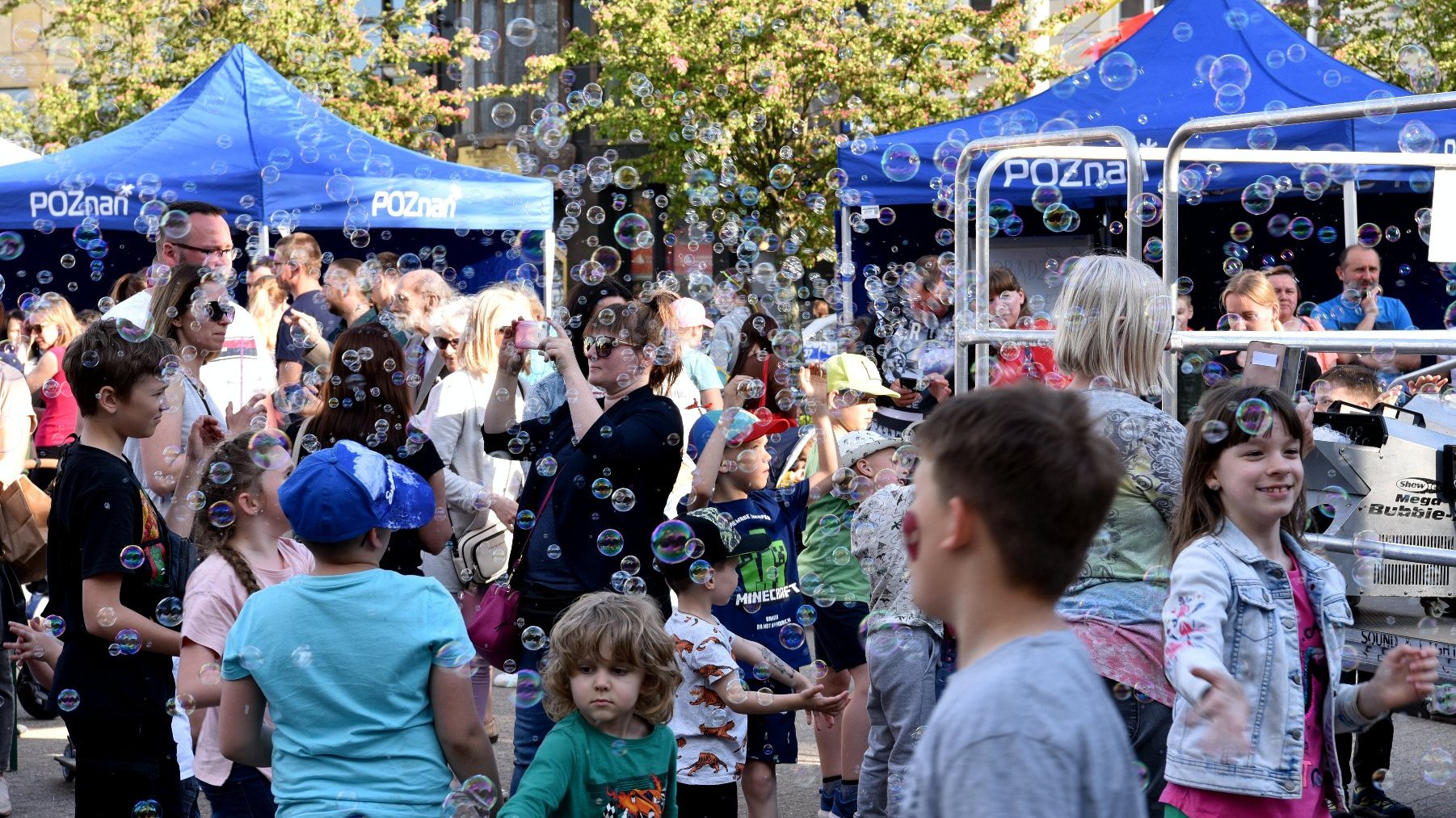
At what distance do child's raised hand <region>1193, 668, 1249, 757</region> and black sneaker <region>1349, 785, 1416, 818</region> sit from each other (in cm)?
275

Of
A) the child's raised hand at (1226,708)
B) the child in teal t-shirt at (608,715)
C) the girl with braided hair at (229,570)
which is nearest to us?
the child's raised hand at (1226,708)

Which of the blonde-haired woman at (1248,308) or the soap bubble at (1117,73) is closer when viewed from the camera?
the blonde-haired woman at (1248,308)

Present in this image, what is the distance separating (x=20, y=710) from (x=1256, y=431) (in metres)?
5.98

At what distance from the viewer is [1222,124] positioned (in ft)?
14.4

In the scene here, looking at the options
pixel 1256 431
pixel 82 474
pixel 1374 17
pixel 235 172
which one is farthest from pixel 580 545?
pixel 1374 17

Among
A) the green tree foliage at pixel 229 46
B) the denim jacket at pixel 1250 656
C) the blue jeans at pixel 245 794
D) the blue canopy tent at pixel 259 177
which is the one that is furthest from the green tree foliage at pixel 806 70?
the denim jacket at pixel 1250 656

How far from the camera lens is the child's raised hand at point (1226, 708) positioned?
8.95 ft

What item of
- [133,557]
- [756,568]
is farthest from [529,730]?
[133,557]

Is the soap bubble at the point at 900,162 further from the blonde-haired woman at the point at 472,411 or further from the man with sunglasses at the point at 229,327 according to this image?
the man with sunglasses at the point at 229,327

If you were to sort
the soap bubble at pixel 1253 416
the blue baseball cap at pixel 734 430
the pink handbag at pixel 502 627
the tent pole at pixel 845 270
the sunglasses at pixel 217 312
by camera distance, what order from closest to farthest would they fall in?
1. the soap bubble at pixel 1253 416
2. the pink handbag at pixel 502 627
3. the blue baseball cap at pixel 734 430
4. the sunglasses at pixel 217 312
5. the tent pole at pixel 845 270

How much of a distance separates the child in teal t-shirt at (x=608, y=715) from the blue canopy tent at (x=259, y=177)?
605 cm

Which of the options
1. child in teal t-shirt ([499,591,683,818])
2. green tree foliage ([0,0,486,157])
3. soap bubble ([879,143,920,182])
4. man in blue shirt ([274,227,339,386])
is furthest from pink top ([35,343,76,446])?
green tree foliage ([0,0,486,157])

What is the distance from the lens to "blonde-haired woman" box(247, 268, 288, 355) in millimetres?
7367

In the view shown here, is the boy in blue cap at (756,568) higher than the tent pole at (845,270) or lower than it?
lower
